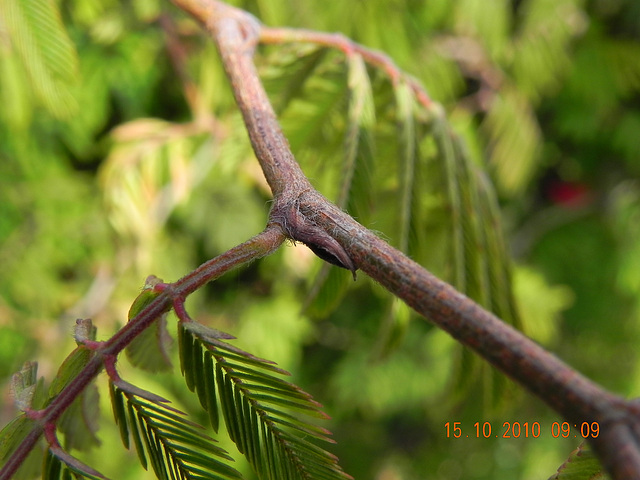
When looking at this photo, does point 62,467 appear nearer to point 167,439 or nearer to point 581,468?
point 167,439

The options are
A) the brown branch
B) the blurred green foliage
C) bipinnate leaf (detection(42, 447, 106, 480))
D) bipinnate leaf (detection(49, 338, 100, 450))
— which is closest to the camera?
the brown branch

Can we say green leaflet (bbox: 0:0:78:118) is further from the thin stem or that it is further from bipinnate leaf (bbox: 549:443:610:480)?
bipinnate leaf (bbox: 549:443:610:480)

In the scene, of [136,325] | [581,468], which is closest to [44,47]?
[136,325]

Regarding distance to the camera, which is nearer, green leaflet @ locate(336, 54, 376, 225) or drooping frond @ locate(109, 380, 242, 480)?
drooping frond @ locate(109, 380, 242, 480)

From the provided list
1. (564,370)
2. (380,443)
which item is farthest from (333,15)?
(380,443)

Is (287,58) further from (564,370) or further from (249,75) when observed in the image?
(564,370)
